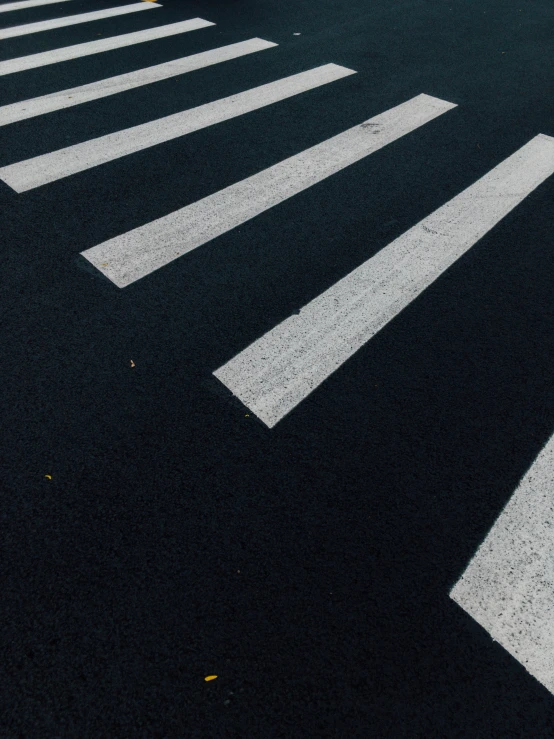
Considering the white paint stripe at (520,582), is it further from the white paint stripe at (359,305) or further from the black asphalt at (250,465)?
the white paint stripe at (359,305)

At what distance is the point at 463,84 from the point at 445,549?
708 cm

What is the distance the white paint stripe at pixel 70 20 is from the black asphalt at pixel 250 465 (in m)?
3.92

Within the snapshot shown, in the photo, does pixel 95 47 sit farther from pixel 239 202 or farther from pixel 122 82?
pixel 239 202

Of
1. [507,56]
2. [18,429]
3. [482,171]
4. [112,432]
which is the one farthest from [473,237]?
[507,56]

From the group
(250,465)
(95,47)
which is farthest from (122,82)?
(250,465)

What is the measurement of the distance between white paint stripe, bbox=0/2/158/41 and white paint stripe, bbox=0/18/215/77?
993mm

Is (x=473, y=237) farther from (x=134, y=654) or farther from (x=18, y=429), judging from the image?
(x=134, y=654)

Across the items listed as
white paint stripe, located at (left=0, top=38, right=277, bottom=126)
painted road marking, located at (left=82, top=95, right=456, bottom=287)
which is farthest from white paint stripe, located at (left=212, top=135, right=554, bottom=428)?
white paint stripe, located at (left=0, top=38, right=277, bottom=126)

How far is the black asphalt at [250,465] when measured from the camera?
2.62 meters

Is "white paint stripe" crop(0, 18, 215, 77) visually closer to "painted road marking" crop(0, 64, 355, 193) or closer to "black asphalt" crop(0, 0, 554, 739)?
"black asphalt" crop(0, 0, 554, 739)

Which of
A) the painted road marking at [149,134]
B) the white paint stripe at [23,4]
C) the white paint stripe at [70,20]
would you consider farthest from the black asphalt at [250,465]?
the white paint stripe at [23,4]

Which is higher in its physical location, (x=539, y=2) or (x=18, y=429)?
(x=539, y=2)

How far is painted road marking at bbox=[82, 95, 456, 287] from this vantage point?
4.93 m

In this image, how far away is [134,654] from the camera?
2689 mm
